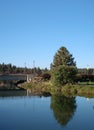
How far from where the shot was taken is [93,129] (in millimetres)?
29484

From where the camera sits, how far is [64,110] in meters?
43.5

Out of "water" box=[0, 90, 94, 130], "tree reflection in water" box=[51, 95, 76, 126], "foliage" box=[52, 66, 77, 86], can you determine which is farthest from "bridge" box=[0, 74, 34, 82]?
"water" box=[0, 90, 94, 130]

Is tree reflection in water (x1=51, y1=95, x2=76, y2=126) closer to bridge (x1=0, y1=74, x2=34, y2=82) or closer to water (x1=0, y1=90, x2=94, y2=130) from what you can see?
water (x1=0, y1=90, x2=94, y2=130)

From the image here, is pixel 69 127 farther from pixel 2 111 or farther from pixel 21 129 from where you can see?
pixel 2 111

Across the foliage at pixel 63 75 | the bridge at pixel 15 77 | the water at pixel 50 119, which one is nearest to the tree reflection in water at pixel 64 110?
the water at pixel 50 119

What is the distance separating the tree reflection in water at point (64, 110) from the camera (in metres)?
35.8

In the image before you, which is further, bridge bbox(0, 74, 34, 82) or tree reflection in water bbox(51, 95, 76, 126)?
bridge bbox(0, 74, 34, 82)

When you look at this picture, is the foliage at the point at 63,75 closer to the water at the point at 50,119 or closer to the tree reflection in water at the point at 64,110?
the tree reflection in water at the point at 64,110

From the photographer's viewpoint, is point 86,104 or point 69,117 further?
point 86,104

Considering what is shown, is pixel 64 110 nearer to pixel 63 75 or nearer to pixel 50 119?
pixel 50 119

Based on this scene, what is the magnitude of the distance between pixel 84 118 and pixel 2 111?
11.0m

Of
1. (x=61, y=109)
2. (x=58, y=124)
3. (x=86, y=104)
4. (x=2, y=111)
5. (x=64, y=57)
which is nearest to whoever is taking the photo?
(x=58, y=124)

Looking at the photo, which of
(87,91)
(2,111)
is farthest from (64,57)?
(2,111)

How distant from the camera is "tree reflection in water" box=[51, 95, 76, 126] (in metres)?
35.8
